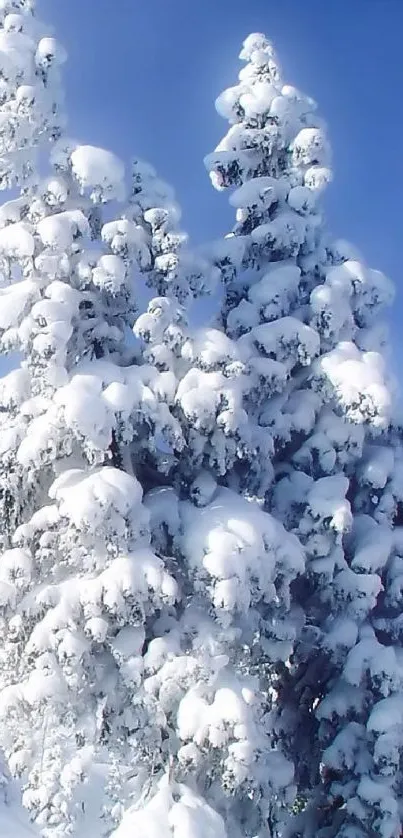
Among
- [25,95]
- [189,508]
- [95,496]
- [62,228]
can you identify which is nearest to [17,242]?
[62,228]

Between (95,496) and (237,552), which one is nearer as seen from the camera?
(95,496)

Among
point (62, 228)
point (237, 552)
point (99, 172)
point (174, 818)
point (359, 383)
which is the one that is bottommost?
point (174, 818)

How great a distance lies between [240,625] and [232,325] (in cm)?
450

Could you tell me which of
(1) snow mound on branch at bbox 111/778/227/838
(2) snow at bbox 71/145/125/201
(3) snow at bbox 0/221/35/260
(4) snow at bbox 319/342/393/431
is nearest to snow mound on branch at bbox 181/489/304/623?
(4) snow at bbox 319/342/393/431

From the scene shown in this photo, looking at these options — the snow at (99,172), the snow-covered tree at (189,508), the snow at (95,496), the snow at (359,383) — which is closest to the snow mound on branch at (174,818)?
the snow-covered tree at (189,508)

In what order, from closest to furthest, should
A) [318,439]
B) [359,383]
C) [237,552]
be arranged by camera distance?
[237,552], [359,383], [318,439]

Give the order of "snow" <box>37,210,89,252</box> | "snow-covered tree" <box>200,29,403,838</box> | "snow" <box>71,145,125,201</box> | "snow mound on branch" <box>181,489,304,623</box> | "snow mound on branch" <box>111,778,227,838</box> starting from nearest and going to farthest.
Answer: "snow mound on branch" <box>111,778,227,838</box>
"snow mound on branch" <box>181,489,304,623</box>
"snow" <box>37,210,89,252</box>
"snow" <box>71,145,125,201</box>
"snow-covered tree" <box>200,29,403,838</box>

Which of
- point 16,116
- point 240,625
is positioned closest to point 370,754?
point 240,625

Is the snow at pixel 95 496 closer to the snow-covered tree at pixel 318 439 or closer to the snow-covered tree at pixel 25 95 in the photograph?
the snow-covered tree at pixel 318 439

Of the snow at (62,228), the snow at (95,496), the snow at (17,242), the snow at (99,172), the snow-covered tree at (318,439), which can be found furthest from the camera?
the snow-covered tree at (318,439)

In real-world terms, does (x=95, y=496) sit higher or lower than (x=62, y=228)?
lower

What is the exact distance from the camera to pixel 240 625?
11.1 meters

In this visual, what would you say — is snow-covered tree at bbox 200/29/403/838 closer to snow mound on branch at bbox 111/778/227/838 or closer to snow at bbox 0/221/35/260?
snow mound on branch at bbox 111/778/227/838

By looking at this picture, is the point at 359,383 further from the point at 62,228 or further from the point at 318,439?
the point at 62,228
